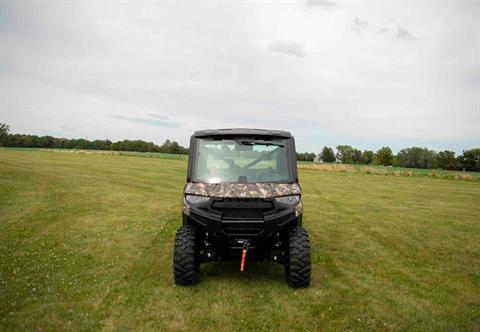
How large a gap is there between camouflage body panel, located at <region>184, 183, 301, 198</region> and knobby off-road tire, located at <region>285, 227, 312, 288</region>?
2.28ft

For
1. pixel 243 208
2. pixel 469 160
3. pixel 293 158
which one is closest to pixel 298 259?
pixel 243 208

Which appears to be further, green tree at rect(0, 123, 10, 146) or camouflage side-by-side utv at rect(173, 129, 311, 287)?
green tree at rect(0, 123, 10, 146)

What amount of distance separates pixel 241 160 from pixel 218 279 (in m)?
2.09

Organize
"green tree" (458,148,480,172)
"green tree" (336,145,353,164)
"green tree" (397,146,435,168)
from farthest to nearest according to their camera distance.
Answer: "green tree" (336,145,353,164), "green tree" (397,146,435,168), "green tree" (458,148,480,172)

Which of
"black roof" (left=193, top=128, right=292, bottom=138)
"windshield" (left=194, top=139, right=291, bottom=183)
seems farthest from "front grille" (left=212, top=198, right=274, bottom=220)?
"black roof" (left=193, top=128, right=292, bottom=138)

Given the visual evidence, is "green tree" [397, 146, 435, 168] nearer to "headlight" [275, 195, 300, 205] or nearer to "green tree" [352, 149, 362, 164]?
"green tree" [352, 149, 362, 164]

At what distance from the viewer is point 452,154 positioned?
9794 centimetres

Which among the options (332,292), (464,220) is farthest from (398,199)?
(332,292)

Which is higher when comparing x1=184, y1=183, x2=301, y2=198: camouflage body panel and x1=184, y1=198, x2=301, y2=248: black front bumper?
x1=184, y1=183, x2=301, y2=198: camouflage body panel

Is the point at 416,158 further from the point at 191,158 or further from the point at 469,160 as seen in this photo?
the point at 191,158

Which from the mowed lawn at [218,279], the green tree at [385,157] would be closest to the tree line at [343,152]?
the green tree at [385,157]

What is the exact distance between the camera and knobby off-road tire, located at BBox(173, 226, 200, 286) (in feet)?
18.5

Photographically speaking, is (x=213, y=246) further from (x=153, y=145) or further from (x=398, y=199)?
(x=153, y=145)

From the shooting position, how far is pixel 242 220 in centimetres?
558
